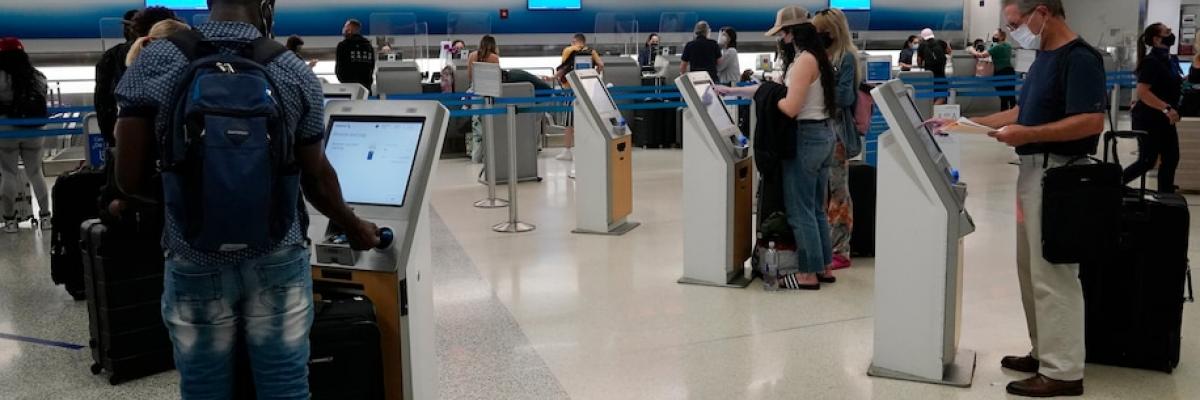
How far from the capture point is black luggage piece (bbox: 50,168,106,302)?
4.62 metres

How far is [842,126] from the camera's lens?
16.3ft

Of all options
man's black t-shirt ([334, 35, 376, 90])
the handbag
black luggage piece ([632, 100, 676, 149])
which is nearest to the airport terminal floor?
the handbag

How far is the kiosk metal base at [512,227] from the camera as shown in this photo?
659 cm

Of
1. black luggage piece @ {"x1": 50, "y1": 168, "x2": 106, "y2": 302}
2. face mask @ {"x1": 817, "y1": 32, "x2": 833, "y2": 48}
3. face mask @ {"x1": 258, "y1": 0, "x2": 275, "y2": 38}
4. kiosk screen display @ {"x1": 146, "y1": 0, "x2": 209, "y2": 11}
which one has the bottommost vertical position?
black luggage piece @ {"x1": 50, "y1": 168, "x2": 106, "y2": 302}

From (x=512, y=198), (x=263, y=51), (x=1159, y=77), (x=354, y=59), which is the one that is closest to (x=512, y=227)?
(x=512, y=198)

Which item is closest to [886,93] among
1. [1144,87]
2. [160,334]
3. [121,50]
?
[160,334]

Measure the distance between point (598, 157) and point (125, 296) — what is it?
129 inches

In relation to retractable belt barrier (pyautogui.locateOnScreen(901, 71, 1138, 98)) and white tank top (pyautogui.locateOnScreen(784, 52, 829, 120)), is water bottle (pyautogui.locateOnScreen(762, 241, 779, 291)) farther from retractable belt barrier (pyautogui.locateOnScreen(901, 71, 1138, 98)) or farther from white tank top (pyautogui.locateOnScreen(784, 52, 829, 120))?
retractable belt barrier (pyautogui.locateOnScreen(901, 71, 1138, 98))

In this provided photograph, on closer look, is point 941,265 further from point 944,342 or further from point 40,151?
point 40,151

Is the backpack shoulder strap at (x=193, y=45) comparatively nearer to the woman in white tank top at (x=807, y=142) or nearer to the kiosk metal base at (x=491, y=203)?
the woman in white tank top at (x=807, y=142)

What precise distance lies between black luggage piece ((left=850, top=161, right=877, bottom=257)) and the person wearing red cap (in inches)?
197

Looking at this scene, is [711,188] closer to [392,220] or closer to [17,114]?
[392,220]

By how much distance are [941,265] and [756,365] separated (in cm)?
80

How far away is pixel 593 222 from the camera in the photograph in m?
6.45
